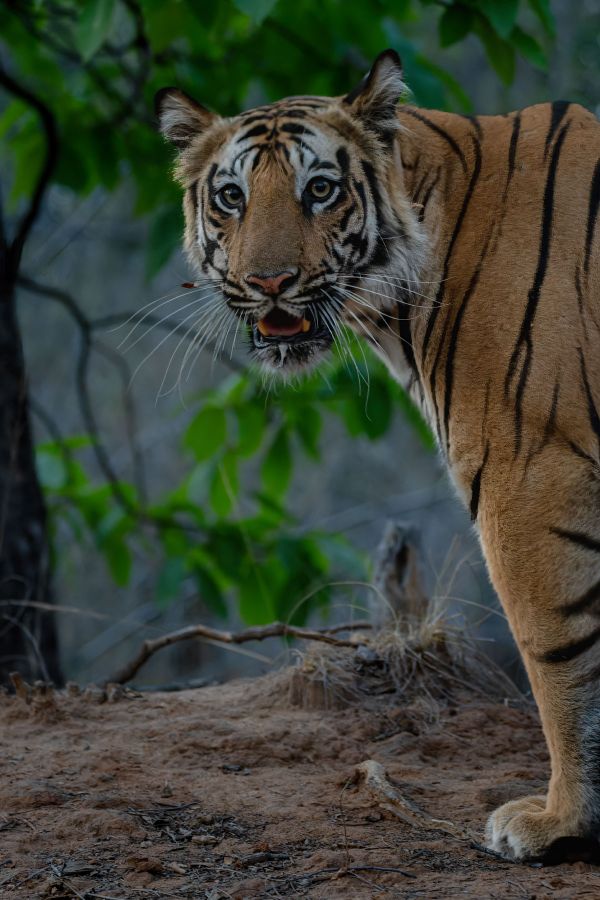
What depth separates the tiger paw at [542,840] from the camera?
281 centimetres

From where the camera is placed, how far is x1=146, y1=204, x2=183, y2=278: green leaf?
529 centimetres

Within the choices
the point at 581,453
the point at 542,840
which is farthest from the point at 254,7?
the point at 542,840

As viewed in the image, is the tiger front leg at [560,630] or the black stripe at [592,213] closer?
the tiger front leg at [560,630]

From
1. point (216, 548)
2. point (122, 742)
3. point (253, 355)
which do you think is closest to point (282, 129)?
point (253, 355)

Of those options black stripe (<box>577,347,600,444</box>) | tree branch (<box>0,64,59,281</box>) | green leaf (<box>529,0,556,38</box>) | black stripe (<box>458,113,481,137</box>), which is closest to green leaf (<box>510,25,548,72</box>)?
green leaf (<box>529,0,556,38</box>)

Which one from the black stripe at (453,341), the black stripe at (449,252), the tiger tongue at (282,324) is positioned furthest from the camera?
the tiger tongue at (282,324)

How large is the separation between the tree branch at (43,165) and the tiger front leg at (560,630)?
3186 millimetres

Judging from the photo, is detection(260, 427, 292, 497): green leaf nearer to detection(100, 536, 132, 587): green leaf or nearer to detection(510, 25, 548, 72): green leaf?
detection(100, 536, 132, 587): green leaf

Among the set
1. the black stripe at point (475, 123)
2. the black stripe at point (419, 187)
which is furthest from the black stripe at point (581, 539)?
the black stripe at point (475, 123)

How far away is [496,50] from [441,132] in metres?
1.21

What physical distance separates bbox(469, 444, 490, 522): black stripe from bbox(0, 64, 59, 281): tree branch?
3.00 m

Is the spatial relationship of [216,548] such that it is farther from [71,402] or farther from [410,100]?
[71,402]

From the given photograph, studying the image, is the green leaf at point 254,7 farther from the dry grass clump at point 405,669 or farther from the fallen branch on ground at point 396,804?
the fallen branch on ground at point 396,804

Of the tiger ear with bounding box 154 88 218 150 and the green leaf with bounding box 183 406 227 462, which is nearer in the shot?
the tiger ear with bounding box 154 88 218 150
